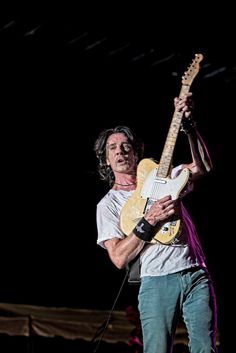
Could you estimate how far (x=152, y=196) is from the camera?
3922 millimetres

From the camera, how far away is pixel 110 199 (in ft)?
13.9

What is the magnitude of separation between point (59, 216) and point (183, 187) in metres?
7.46

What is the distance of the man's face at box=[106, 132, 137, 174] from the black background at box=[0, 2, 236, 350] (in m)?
4.36

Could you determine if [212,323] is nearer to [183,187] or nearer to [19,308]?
[183,187]

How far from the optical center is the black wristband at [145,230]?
374cm

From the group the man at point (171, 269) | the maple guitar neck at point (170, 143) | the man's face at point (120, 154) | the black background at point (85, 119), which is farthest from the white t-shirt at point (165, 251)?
the black background at point (85, 119)

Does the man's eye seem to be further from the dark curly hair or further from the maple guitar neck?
the maple guitar neck

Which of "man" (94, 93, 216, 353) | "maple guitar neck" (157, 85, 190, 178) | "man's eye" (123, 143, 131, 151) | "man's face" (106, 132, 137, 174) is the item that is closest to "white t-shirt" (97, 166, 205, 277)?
"man" (94, 93, 216, 353)

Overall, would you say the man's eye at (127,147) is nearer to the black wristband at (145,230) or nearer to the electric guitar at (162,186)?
the electric guitar at (162,186)

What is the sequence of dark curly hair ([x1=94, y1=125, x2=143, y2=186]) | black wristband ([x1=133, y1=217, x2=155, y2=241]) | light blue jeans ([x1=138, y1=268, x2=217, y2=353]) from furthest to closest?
1. dark curly hair ([x1=94, y1=125, x2=143, y2=186])
2. black wristband ([x1=133, y1=217, x2=155, y2=241])
3. light blue jeans ([x1=138, y1=268, x2=217, y2=353])

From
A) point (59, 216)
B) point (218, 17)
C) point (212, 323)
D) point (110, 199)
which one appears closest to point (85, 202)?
point (59, 216)

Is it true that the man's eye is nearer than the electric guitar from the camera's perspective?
No

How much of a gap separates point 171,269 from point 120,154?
3.20ft

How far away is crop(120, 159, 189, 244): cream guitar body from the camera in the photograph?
3.77 m
